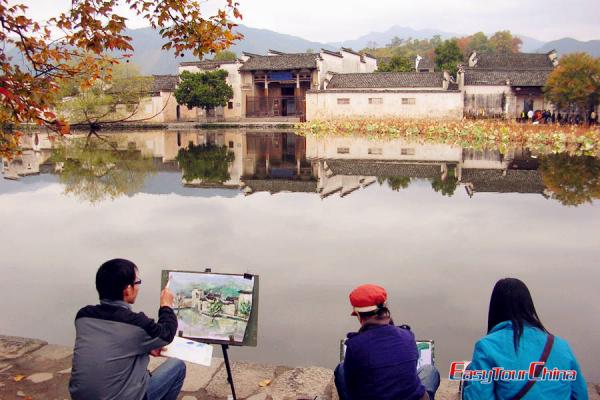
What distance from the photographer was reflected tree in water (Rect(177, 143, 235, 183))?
49.3ft

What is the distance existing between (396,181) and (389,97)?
23.3 metres

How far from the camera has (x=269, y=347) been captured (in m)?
4.85

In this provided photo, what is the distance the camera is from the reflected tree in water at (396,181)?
13055 millimetres

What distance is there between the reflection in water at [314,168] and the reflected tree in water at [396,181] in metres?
0.02

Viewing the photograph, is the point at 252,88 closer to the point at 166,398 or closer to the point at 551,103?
the point at 551,103

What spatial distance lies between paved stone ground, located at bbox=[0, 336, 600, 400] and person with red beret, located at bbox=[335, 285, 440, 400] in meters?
0.94

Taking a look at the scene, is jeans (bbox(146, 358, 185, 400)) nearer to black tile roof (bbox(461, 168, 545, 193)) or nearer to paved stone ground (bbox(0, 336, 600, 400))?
paved stone ground (bbox(0, 336, 600, 400))

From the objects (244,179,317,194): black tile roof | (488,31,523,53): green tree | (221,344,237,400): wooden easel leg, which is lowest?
(221,344,237,400): wooden easel leg

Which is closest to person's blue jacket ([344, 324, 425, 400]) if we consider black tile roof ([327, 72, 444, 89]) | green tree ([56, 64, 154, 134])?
green tree ([56, 64, 154, 134])

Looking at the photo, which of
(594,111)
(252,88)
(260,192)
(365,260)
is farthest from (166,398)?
(252,88)

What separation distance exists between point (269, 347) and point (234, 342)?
3.81ft

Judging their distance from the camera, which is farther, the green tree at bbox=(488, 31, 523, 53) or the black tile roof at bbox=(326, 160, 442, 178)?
the green tree at bbox=(488, 31, 523, 53)

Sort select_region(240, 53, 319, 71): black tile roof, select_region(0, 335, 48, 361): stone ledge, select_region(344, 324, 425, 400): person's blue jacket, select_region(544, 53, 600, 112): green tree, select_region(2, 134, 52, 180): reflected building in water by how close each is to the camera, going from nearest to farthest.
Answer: select_region(344, 324, 425, 400): person's blue jacket, select_region(0, 335, 48, 361): stone ledge, select_region(2, 134, 52, 180): reflected building in water, select_region(544, 53, 600, 112): green tree, select_region(240, 53, 319, 71): black tile roof

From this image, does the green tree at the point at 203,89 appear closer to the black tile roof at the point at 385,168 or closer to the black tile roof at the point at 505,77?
the black tile roof at the point at 505,77
